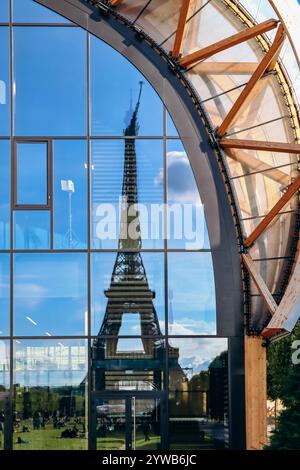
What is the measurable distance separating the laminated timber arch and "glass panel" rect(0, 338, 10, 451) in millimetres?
5164

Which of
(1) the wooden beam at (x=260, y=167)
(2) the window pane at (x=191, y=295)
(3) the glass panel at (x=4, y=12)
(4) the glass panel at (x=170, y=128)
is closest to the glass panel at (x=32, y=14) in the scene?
(3) the glass panel at (x=4, y=12)

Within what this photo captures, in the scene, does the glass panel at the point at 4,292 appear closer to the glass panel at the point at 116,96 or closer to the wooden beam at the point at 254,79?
the glass panel at the point at 116,96

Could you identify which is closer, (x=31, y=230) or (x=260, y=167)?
(x=31, y=230)

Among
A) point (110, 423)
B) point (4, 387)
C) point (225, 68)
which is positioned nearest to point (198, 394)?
point (110, 423)

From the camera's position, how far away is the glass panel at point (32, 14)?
24266 millimetres

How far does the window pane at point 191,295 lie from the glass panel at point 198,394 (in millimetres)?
334

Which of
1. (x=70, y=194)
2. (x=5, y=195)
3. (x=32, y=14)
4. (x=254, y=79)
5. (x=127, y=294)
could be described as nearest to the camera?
(x=254, y=79)

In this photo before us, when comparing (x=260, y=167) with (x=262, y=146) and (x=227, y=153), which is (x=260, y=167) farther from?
(x=262, y=146)

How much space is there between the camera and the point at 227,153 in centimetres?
2428

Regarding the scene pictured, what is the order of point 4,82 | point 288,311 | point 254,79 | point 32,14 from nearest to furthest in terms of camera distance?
point 288,311, point 254,79, point 4,82, point 32,14

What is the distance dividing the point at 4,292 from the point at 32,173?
2.96m

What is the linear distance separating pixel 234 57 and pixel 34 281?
7342 mm

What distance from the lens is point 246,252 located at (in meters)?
24.1

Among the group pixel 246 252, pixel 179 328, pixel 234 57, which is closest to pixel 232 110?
pixel 234 57
